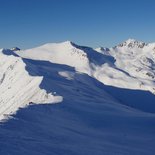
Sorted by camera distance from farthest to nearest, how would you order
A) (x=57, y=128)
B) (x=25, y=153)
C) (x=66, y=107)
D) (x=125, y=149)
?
1. (x=66, y=107)
2. (x=57, y=128)
3. (x=125, y=149)
4. (x=25, y=153)

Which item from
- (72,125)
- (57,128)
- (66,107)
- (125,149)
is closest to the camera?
(125,149)

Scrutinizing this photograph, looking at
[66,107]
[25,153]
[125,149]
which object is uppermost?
[66,107]

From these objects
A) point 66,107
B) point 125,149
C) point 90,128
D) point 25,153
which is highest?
point 66,107

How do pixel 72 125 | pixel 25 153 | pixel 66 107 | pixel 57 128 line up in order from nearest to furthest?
pixel 25 153
pixel 57 128
pixel 72 125
pixel 66 107

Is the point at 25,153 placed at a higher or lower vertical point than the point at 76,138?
lower

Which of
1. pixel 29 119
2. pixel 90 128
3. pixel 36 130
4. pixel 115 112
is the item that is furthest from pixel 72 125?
pixel 115 112

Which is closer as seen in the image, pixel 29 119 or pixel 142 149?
pixel 142 149

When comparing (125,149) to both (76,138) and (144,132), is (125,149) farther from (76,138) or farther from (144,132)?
(144,132)

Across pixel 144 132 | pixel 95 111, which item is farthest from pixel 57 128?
pixel 95 111

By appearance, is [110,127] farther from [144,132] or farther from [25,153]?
[25,153]

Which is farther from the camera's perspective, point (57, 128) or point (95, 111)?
point (95, 111)
